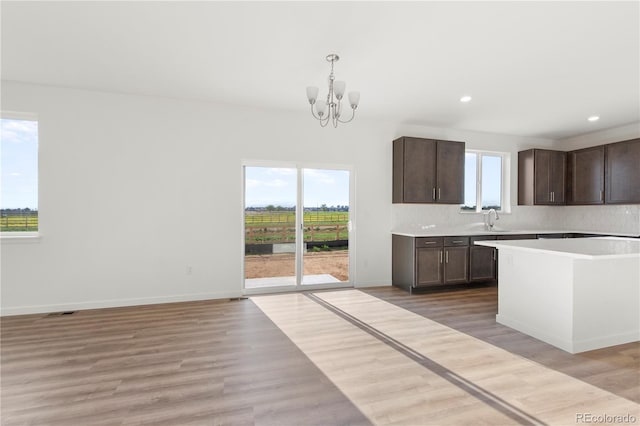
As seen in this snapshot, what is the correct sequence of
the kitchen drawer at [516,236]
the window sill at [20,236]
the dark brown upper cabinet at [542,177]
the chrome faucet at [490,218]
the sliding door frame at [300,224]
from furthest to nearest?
the dark brown upper cabinet at [542,177]
the chrome faucet at [490,218]
the kitchen drawer at [516,236]
the sliding door frame at [300,224]
the window sill at [20,236]

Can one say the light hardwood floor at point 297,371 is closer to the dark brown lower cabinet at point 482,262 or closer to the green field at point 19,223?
the green field at point 19,223

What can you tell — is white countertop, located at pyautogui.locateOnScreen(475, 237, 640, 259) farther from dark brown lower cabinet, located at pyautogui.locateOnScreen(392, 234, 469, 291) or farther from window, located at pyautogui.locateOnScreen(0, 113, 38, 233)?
window, located at pyautogui.locateOnScreen(0, 113, 38, 233)

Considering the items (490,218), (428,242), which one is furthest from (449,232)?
(490,218)

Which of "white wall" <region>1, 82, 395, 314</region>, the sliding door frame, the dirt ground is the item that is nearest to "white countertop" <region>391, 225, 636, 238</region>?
the sliding door frame

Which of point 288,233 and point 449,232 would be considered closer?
point 288,233

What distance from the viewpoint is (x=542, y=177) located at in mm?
6004

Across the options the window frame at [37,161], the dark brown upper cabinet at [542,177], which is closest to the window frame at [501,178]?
the dark brown upper cabinet at [542,177]

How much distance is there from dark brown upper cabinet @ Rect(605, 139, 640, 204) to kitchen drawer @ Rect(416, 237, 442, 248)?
10.5 feet

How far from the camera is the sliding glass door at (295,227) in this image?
4.82m

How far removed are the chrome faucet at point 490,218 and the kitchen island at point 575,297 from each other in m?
2.47

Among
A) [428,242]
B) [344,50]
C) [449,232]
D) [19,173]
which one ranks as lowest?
[428,242]

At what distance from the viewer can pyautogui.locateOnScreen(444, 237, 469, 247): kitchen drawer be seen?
5.03 m

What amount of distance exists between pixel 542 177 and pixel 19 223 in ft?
26.7

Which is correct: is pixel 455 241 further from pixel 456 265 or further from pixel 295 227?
pixel 295 227
